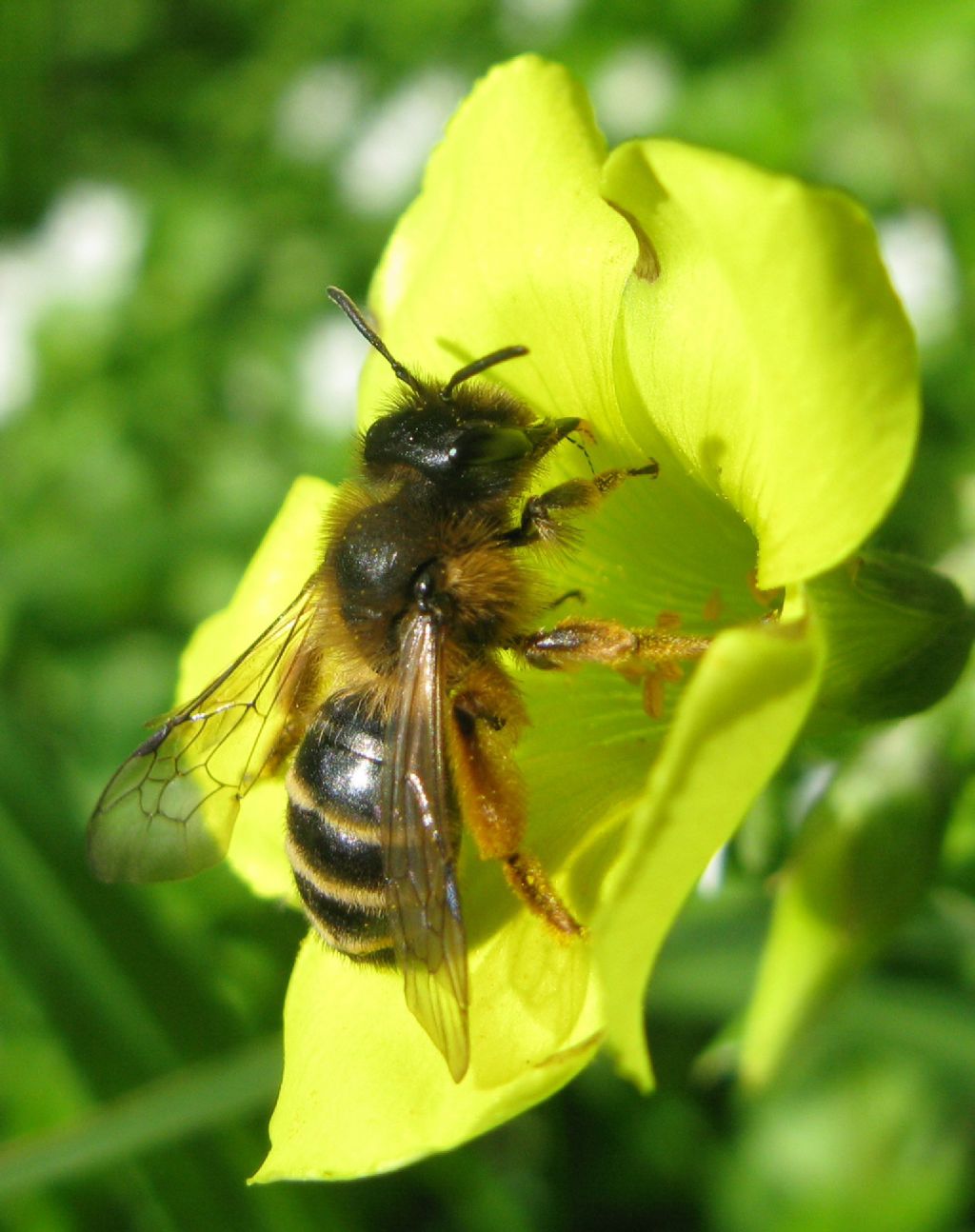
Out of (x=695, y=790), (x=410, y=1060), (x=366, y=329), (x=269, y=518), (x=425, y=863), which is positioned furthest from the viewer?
(x=269, y=518)

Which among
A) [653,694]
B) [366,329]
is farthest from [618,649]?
[366,329]

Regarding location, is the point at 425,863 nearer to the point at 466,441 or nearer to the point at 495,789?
the point at 495,789

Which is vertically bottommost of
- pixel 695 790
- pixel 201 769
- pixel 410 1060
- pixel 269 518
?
pixel 269 518

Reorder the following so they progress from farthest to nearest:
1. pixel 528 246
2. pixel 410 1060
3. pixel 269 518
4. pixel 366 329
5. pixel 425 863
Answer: pixel 269 518 → pixel 366 329 → pixel 528 246 → pixel 410 1060 → pixel 425 863

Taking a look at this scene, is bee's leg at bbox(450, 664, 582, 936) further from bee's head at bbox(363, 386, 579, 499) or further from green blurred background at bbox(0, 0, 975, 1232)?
green blurred background at bbox(0, 0, 975, 1232)

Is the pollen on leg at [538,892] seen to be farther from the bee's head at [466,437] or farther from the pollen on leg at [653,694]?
the bee's head at [466,437]

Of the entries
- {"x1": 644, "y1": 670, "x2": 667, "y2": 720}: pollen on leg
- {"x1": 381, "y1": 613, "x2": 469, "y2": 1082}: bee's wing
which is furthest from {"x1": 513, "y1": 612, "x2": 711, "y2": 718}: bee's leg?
{"x1": 381, "y1": 613, "x2": 469, "y2": 1082}: bee's wing
